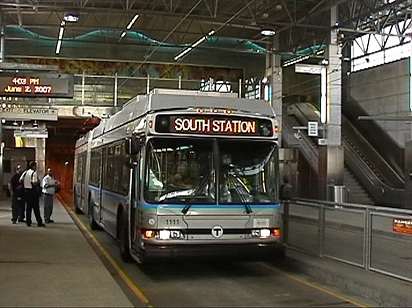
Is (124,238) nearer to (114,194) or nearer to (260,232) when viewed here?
(114,194)

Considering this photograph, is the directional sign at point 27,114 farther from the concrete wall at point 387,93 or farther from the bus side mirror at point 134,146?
the bus side mirror at point 134,146

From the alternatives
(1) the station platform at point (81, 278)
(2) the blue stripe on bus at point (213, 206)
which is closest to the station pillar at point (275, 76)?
(1) the station platform at point (81, 278)

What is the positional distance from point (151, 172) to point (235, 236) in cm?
172

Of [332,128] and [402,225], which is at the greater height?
[332,128]

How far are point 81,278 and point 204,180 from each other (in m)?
2.51

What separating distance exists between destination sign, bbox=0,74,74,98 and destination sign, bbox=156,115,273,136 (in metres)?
9.17

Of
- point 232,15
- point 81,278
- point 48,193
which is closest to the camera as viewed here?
point 81,278

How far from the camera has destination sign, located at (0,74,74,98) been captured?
1839 cm

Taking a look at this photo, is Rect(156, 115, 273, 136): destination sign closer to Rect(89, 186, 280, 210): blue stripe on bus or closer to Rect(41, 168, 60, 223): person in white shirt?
Rect(89, 186, 280, 210): blue stripe on bus

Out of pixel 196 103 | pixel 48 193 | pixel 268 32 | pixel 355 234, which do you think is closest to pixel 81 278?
pixel 196 103

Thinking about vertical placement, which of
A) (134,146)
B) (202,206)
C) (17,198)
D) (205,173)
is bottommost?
(17,198)

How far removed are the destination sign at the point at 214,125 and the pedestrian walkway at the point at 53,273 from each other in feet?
8.69

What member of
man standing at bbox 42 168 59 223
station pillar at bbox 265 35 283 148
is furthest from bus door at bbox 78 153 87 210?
station pillar at bbox 265 35 283 148

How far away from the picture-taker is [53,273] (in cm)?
1050
